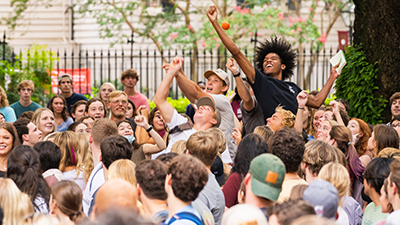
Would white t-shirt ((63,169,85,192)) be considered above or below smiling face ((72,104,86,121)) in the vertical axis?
below

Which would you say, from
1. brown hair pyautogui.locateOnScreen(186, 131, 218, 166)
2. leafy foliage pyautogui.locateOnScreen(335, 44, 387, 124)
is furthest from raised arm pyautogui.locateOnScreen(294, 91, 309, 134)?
leafy foliage pyautogui.locateOnScreen(335, 44, 387, 124)

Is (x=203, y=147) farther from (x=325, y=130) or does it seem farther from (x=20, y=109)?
(x=20, y=109)

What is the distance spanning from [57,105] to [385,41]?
574cm

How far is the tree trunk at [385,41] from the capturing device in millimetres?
7621

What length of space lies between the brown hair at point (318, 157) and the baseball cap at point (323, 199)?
1017 millimetres

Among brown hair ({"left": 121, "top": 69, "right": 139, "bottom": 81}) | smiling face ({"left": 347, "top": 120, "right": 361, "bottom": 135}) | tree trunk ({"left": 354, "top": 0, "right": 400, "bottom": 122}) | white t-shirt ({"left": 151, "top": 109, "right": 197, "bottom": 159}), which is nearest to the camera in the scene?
white t-shirt ({"left": 151, "top": 109, "right": 197, "bottom": 159})

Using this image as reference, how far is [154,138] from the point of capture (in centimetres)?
472

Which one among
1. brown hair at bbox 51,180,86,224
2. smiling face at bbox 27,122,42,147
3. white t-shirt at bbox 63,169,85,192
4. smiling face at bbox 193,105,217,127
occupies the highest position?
smiling face at bbox 193,105,217,127

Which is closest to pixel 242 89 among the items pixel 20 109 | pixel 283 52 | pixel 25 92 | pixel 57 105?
pixel 283 52

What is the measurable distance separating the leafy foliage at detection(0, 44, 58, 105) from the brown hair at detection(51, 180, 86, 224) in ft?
28.3

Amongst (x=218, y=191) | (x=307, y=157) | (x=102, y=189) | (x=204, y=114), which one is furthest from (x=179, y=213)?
(x=204, y=114)

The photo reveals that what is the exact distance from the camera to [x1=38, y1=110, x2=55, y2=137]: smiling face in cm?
609

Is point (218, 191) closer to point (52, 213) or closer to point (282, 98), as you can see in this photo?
point (52, 213)

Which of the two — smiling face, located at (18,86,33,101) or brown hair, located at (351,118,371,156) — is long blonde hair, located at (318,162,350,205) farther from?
smiling face, located at (18,86,33,101)
